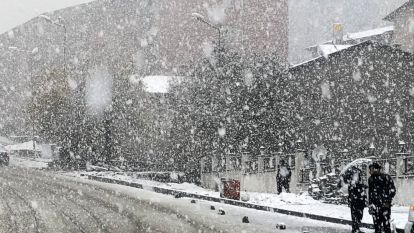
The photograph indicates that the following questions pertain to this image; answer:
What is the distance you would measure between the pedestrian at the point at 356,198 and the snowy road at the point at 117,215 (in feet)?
2.20

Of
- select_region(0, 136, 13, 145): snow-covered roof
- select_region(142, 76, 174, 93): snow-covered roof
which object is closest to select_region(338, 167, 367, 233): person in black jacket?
select_region(142, 76, 174, 93): snow-covered roof

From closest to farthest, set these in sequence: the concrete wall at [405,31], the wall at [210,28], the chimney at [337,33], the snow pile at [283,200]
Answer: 1. the snow pile at [283,200]
2. the concrete wall at [405,31]
3. the wall at [210,28]
4. the chimney at [337,33]

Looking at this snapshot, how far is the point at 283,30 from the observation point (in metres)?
57.3

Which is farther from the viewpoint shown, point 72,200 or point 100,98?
point 100,98

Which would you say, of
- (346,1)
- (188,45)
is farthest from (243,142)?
(346,1)

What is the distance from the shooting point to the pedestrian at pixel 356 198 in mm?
11477

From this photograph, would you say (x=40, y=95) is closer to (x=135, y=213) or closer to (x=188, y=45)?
(x=188, y=45)

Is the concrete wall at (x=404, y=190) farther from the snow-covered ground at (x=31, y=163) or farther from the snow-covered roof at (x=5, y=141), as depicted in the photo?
the snow-covered roof at (x=5, y=141)

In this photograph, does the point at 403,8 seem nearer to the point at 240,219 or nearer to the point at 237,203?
the point at 237,203

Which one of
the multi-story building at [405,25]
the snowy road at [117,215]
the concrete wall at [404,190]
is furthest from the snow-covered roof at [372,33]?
the snowy road at [117,215]

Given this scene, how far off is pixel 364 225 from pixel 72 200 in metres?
8.74

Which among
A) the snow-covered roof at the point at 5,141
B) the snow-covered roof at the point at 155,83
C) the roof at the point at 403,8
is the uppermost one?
the roof at the point at 403,8

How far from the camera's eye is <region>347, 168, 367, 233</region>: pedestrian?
1148cm

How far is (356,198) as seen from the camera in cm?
1159
